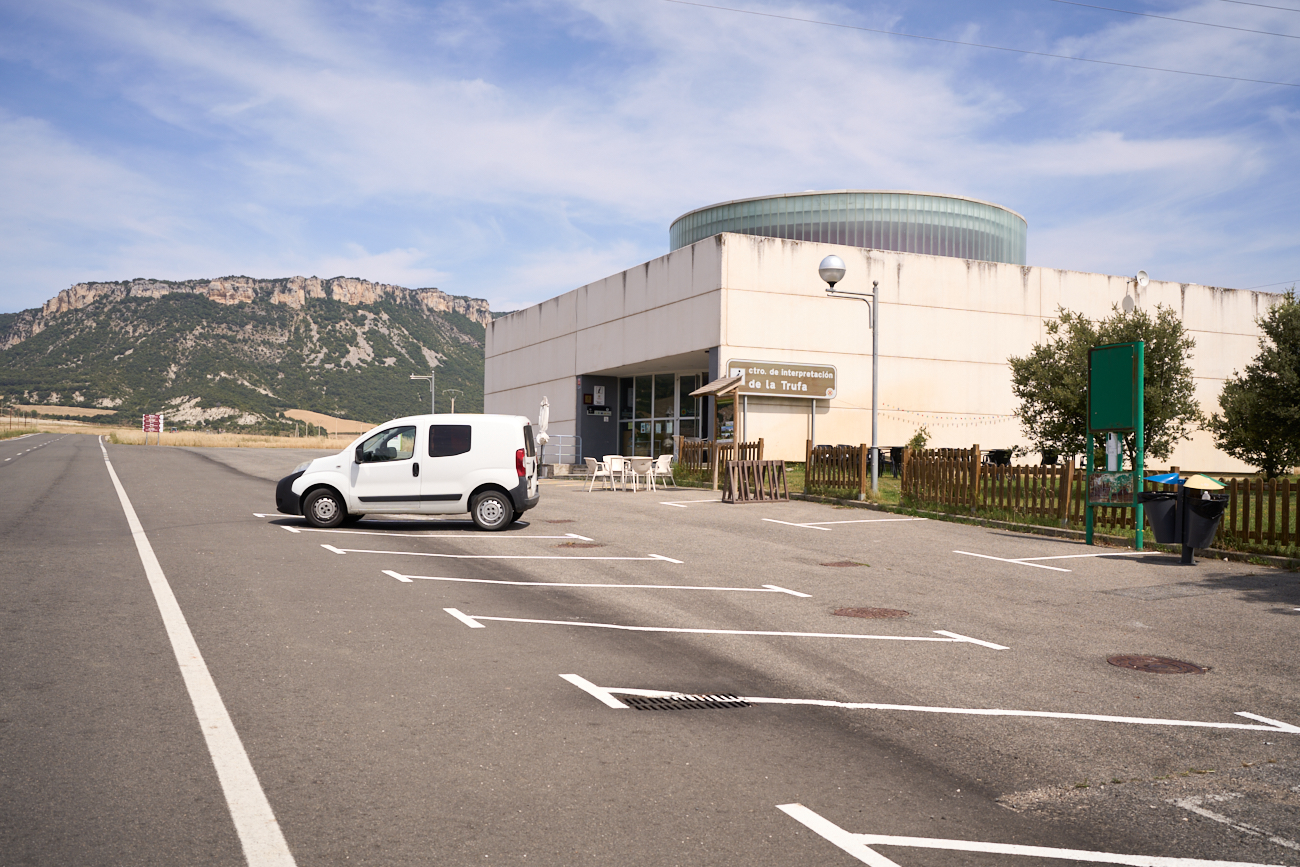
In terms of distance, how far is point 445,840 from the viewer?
3.70m

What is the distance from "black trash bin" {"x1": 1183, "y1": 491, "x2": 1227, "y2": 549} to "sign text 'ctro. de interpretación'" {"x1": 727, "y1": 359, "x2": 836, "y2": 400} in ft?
60.1

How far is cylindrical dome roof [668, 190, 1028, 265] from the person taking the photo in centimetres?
4053

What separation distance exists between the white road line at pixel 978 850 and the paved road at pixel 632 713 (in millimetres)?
40

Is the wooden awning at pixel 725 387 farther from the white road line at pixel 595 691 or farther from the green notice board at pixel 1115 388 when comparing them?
the white road line at pixel 595 691

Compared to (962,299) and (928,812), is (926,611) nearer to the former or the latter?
(928,812)

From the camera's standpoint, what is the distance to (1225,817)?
4.14 meters

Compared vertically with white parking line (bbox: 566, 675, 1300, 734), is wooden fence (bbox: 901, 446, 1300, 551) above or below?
above

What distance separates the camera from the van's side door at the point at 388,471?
1573 cm

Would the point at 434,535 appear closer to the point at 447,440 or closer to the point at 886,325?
the point at 447,440

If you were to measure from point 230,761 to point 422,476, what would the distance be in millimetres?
11399

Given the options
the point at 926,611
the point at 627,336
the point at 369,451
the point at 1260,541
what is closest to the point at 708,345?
the point at 627,336

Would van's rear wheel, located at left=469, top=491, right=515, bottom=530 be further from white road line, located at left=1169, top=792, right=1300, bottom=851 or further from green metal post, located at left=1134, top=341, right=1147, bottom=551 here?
white road line, located at left=1169, top=792, right=1300, bottom=851

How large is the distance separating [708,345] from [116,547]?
848 inches

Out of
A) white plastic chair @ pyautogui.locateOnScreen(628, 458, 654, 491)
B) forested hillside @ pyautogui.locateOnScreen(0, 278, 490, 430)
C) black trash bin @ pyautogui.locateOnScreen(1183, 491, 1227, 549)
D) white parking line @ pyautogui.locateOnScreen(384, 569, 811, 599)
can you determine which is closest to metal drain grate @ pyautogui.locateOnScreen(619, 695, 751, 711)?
white parking line @ pyautogui.locateOnScreen(384, 569, 811, 599)
